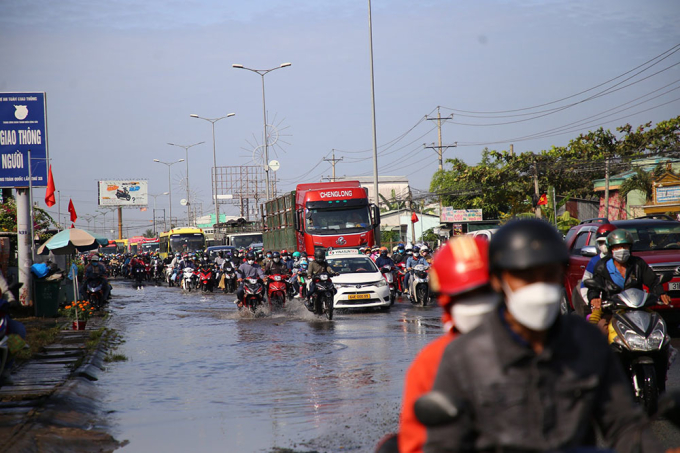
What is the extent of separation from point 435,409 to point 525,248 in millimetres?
507

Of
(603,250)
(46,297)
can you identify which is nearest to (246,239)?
(46,297)

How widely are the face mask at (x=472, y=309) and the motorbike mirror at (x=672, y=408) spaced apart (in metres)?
0.56

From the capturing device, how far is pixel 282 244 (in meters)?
34.2

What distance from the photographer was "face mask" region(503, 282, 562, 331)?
2258 mm

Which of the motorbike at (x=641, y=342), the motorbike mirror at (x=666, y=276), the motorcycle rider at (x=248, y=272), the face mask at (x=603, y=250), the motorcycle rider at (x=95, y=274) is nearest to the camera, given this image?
the motorbike at (x=641, y=342)

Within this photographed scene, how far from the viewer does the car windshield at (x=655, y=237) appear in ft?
43.1

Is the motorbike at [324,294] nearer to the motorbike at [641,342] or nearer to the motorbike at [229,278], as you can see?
the motorbike at [641,342]

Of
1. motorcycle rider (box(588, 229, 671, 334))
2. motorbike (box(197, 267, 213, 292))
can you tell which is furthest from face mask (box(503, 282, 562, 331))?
motorbike (box(197, 267, 213, 292))

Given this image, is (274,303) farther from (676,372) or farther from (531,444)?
(531,444)

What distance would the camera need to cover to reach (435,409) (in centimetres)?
221

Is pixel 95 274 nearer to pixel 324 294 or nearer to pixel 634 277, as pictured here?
pixel 324 294

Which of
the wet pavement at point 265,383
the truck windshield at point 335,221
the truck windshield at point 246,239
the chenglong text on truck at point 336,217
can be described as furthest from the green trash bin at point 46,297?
the truck windshield at point 246,239

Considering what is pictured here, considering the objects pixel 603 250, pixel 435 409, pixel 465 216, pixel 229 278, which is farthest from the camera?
pixel 465 216

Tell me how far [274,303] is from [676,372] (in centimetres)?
1254
